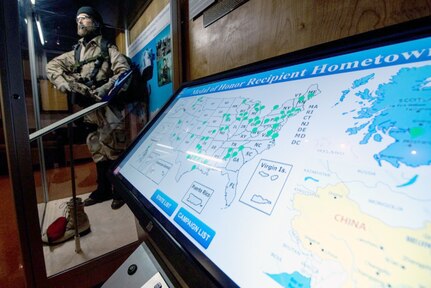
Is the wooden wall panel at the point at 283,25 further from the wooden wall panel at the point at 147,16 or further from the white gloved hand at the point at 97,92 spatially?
the white gloved hand at the point at 97,92

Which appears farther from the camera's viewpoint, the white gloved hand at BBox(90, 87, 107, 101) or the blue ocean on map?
the white gloved hand at BBox(90, 87, 107, 101)

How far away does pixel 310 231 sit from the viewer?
Answer: 27cm

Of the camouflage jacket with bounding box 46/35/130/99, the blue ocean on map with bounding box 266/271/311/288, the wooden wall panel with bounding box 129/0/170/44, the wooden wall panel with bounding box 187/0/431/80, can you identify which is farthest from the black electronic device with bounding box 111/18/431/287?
the camouflage jacket with bounding box 46/35/130/99

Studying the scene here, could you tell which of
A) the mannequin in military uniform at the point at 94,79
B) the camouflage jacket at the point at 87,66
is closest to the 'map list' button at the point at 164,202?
the mannequin in military uniform at the point at 94,79

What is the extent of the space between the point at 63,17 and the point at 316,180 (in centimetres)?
239

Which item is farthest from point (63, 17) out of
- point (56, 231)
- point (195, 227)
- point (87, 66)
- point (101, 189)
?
point (195, 227)

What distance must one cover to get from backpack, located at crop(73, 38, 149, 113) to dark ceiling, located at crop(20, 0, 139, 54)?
7.2 inches

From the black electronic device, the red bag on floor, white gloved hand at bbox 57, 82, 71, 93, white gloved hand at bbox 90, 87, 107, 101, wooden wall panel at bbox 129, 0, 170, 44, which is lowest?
the red bag on floor

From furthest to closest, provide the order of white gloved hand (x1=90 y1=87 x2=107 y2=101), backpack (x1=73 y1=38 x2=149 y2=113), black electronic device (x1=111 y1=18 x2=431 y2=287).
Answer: backpack (x1=73 y1=38 x2=149 y2=113) → white gloved hand (x1=90 y1=87 x2=107 y2=101) → black electronic device (x1=111 y1=18 x2=431 y2=287)

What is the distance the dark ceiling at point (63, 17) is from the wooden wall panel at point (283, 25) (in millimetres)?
1140

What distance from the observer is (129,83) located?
1.76 meters

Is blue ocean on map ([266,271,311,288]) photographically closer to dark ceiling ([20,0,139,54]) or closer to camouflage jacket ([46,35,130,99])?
camouflage jacket ([46,35,130,99])

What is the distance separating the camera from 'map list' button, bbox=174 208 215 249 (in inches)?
14.1

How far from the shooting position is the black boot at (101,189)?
79.8 inches
